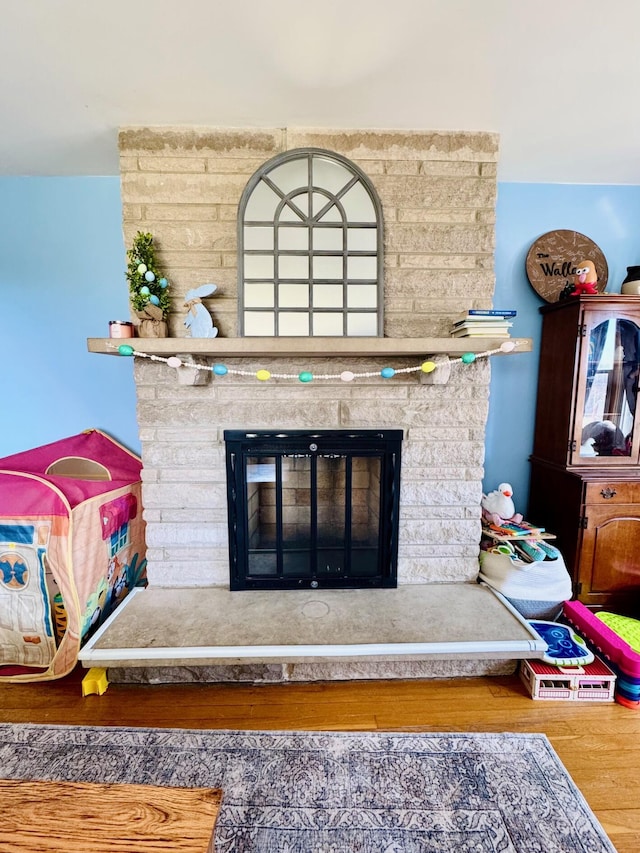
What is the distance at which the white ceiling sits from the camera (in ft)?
3.88

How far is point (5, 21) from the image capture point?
3.93 ft

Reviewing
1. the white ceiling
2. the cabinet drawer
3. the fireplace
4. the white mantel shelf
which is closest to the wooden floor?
the fireplace

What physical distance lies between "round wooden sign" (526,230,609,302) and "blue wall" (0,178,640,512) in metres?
0.05

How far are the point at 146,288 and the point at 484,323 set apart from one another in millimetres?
1472

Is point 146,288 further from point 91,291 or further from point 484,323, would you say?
point 484,323

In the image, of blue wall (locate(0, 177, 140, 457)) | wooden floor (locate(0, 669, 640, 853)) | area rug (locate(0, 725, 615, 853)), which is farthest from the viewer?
blue wall (locate(0, 177, 140, 457))

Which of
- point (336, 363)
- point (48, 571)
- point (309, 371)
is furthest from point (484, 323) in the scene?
point (48, 571)

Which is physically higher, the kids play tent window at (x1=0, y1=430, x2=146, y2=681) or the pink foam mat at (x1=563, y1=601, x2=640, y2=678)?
the kids play tent window at (x1=0, y1=430, x2=146, y2=681)

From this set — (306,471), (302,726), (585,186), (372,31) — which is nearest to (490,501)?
(306,471)

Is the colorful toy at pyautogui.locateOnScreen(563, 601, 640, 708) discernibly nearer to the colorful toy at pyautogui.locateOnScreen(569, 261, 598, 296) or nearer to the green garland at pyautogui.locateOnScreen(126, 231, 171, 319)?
the colorful toy at pyautogui.locateOnScreen(569, 261, 598, 296)

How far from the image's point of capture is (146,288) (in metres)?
1.67

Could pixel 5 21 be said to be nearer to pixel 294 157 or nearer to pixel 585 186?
pixel 294 157

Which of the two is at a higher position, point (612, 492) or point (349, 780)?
point (612, 492)

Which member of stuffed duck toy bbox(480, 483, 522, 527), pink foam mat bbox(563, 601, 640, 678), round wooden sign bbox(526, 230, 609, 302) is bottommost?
pink foam mat bbox(563, 601, 640, 678)
